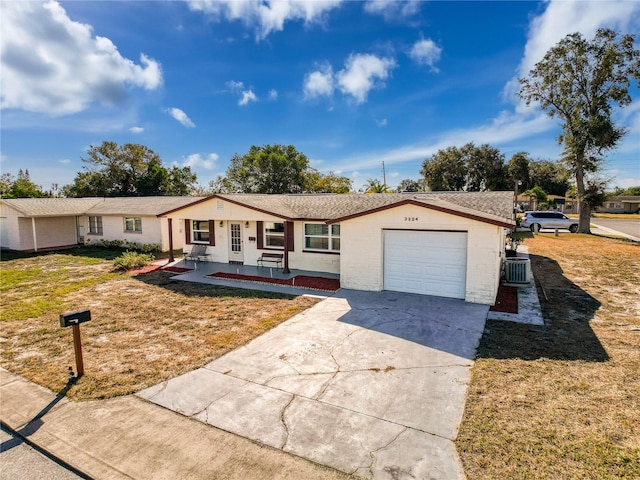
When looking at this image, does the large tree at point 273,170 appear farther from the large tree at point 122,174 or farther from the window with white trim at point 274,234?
the window with white trim at point 274,234

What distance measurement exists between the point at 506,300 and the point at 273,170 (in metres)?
39.3

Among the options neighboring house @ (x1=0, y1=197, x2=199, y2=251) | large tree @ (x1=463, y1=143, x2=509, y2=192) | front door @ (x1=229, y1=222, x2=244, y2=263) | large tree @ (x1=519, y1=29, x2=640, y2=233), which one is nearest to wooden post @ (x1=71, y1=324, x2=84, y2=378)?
front door @ (x1=229, y1=222, x2=244, y2=263)

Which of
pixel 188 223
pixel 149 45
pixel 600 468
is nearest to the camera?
pixel 600 468

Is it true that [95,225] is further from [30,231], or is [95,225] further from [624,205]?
[624,205]

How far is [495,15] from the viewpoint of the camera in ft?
40.9

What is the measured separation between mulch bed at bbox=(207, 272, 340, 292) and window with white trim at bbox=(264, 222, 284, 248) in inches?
92.1

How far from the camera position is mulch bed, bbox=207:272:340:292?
1281 cm

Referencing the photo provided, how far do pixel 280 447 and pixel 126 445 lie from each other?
2.05m

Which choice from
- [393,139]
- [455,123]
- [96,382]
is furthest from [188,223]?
[393,139]

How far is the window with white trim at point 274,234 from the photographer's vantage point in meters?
16.2

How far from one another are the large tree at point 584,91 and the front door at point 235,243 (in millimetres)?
27463

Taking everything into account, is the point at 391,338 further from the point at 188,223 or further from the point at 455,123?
the point at 455,123

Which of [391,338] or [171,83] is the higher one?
[171,83]

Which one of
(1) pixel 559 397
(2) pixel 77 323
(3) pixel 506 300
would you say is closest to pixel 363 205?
(3) pixel 506 300
